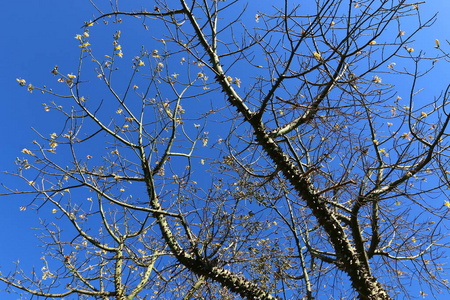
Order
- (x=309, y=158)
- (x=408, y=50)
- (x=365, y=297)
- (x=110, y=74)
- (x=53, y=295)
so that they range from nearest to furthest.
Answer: (x=408, y=50) < (x=365, y=297) < (x=110, y=74) < (x=53, y=295) < (x=309, y=158)

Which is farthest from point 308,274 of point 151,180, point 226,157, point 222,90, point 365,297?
point 222,90

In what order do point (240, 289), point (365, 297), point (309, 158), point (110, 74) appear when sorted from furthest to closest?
point (309, 158), point (110, 74), point (240, 289), point (365, 297)

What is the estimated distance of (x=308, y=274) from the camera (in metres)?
5.58

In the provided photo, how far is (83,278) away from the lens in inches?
223

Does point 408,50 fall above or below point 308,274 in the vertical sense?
above

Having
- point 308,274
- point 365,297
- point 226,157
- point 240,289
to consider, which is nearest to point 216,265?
point 240,289

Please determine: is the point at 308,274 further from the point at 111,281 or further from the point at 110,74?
the point at 110,74

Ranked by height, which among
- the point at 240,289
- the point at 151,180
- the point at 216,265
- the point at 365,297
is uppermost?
the point at 151,180

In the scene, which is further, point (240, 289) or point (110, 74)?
point (110, 74)

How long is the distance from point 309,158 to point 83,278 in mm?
4382

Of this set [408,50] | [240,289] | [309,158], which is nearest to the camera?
[408,50]

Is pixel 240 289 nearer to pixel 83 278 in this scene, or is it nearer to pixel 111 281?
pixel 111 281

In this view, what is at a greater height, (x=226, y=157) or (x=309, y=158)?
(x=309, y=158)

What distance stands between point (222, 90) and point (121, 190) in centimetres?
251
